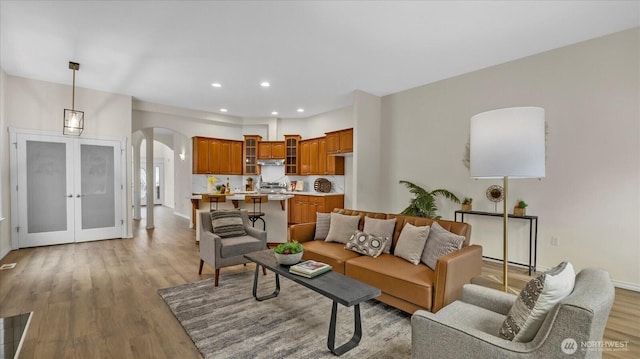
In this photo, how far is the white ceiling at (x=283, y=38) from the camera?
2891 millimetres

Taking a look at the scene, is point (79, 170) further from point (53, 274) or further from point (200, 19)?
point (200, 19)

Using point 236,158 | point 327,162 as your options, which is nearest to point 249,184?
point 236,158

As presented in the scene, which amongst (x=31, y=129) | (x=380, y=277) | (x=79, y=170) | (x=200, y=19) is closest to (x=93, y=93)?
(x=31, y=129)

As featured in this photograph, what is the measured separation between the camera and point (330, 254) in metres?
3.14

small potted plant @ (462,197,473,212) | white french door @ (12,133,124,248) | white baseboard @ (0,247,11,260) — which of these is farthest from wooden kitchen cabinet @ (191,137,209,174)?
small potted plant @ (462,197,473,212)

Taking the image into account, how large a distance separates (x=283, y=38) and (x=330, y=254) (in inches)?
104

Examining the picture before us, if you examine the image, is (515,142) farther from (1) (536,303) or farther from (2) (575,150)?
(2) (575,150)

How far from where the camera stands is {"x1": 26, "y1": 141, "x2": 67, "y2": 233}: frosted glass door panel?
5.04 meters

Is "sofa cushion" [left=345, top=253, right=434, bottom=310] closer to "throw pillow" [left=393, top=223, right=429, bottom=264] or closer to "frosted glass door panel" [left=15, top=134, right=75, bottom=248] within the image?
"throw pillow" [left=393, top=223, right=429, bottom=264]

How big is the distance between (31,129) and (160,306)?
4578mm

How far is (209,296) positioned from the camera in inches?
121

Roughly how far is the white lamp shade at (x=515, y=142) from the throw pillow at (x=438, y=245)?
2.71 ft

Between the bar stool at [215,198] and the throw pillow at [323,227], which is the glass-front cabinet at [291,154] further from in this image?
the throw pillow at [323,227]

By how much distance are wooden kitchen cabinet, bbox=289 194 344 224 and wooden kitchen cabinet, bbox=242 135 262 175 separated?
1593 mm
